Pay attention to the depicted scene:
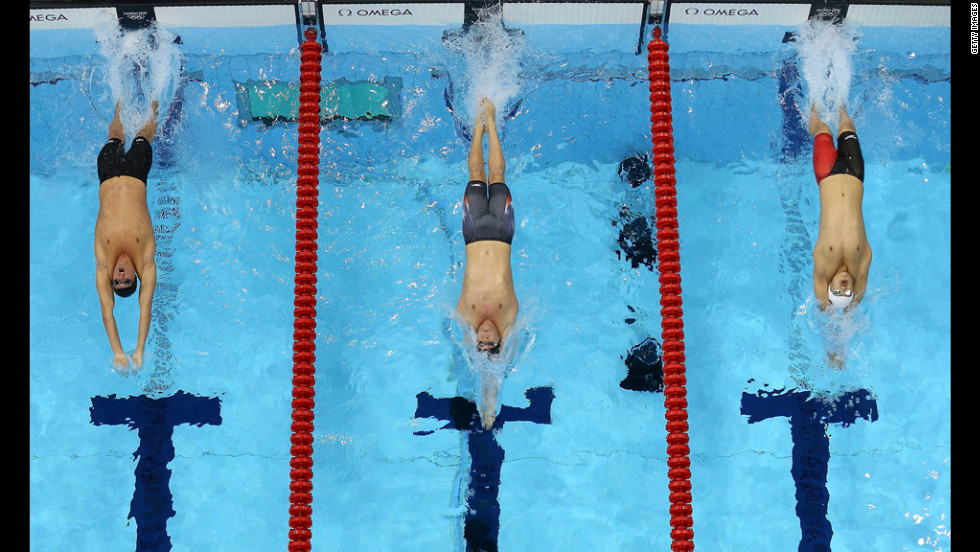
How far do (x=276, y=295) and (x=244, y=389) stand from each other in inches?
24.6

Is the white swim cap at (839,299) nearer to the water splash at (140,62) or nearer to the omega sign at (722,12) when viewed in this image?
the omega sign at (722,12)

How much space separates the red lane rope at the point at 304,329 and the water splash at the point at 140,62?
4.26 feet

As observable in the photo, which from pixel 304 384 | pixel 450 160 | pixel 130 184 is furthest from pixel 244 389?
pixel 450 160

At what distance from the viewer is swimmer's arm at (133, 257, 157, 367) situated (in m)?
5.14

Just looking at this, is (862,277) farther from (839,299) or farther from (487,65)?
(487,65)

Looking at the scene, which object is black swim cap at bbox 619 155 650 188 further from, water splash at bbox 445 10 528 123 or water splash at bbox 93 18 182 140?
water splash at bbox 93 18 182 140

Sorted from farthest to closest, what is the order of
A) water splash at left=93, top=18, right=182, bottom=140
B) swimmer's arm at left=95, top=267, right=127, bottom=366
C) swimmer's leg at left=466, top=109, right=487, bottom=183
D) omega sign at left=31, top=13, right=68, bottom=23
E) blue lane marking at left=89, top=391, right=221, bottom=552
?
water splash at left=93, top=18, right=182, bottom=140, omega sign at left=31, top=13, right=68, bottom=23, blue lane marking at left=89, top=391, right=221, bottom=552, swimmer's leg at left=466, top=109, right=487, bottom=183, swimmer's arm at left=95, top=267, right=127, bottom=366

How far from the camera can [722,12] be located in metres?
5.72

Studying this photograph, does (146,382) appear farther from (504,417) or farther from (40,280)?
(504,417)

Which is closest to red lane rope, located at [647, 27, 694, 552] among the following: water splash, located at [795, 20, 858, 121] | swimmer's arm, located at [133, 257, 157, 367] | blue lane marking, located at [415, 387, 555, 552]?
blue lane marking, located at [415, 387, 555, 552]

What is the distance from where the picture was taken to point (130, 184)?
5.22m

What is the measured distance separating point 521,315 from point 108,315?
2.47 m

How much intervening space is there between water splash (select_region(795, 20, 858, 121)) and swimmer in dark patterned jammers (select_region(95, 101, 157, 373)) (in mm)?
4295

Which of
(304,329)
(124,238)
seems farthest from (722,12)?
(124,238)
